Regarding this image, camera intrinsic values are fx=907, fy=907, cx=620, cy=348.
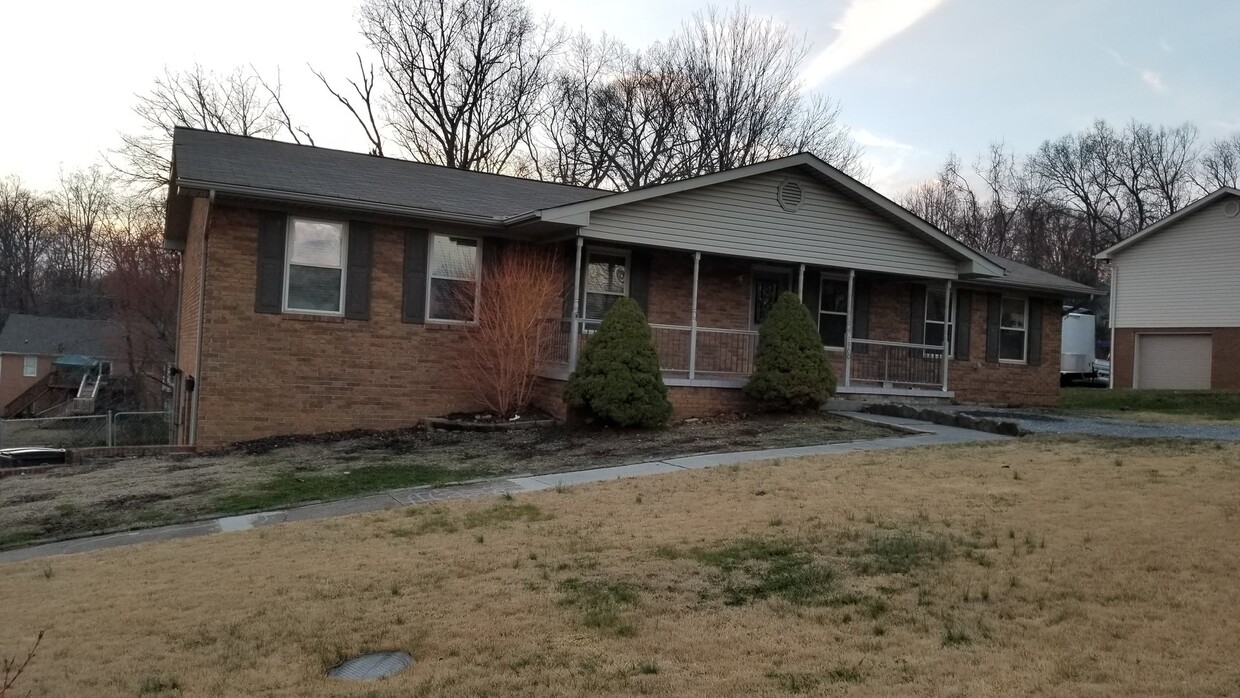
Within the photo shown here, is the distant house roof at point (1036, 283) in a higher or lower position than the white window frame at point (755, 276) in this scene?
higher

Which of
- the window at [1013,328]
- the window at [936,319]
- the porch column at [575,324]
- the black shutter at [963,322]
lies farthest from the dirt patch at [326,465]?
the window at [1013,328]

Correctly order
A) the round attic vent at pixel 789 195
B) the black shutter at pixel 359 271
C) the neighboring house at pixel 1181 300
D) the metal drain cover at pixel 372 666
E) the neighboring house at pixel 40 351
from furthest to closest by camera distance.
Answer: the neighboring house at pixel 40 351 < the neighboring house at pixel 1181 300 < the round attic vent at pixel 789 195 < the black shutter at pixel 359 271 < the metal drain cover at pixel 372 666

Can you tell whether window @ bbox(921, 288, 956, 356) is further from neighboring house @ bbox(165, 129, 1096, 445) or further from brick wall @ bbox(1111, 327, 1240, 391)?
brick wall @ bbox(1111, 327, 1240, 391)

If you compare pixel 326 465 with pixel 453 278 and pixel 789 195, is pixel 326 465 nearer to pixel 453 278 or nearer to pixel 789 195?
pixel 453 278

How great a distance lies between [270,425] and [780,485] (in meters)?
8.31

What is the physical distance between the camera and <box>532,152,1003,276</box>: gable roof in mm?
13766

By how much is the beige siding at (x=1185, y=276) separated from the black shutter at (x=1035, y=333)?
33.0 feet

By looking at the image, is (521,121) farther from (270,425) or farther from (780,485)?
(780,485)

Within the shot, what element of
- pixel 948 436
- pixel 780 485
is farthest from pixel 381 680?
pixel 948 436

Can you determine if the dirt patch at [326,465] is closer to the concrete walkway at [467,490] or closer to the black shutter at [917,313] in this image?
the concrete walkway at [467,490]

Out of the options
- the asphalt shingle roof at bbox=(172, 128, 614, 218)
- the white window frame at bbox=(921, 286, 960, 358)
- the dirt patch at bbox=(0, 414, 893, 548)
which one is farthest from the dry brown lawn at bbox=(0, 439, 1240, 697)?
the white window frame at bbox=(921, 286, 960, 358)

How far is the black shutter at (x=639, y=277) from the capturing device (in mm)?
15849

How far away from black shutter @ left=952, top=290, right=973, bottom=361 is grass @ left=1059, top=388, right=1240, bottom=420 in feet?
8.14

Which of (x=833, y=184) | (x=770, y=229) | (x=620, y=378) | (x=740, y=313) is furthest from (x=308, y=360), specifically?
(x=833, y=184)
